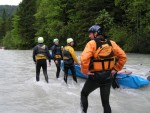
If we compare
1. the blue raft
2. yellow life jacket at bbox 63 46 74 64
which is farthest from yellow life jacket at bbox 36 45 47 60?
the blue raft

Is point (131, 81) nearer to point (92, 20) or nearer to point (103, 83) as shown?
point (103, 83)

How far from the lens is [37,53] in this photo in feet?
36.1

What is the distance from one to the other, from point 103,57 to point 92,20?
31300mm

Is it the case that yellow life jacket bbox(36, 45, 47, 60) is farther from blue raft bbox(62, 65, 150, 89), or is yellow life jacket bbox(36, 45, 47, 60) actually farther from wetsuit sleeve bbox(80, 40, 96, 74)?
wetsuit sleeve bbox(80, 40, 96, 74)

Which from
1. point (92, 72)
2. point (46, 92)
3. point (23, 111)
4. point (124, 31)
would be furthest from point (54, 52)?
point (124, 31)

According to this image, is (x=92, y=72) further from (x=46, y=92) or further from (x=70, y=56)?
(x=70, y=56)

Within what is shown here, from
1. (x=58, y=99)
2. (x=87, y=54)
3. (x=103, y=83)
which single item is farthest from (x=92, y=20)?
(x=87, y=54)

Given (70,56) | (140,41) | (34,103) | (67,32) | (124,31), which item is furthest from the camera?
(67,32)

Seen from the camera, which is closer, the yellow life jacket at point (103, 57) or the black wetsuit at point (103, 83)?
the yellow life jacket at point (103, 57)

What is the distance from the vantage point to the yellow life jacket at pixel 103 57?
5441 millimetres

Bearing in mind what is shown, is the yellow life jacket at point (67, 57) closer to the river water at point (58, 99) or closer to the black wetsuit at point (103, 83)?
the river water at point (58, 99)

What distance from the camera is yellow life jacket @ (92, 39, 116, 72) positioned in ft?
17.9

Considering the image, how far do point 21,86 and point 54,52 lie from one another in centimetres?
185

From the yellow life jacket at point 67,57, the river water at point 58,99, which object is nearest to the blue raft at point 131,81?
the river water at point 58,99
